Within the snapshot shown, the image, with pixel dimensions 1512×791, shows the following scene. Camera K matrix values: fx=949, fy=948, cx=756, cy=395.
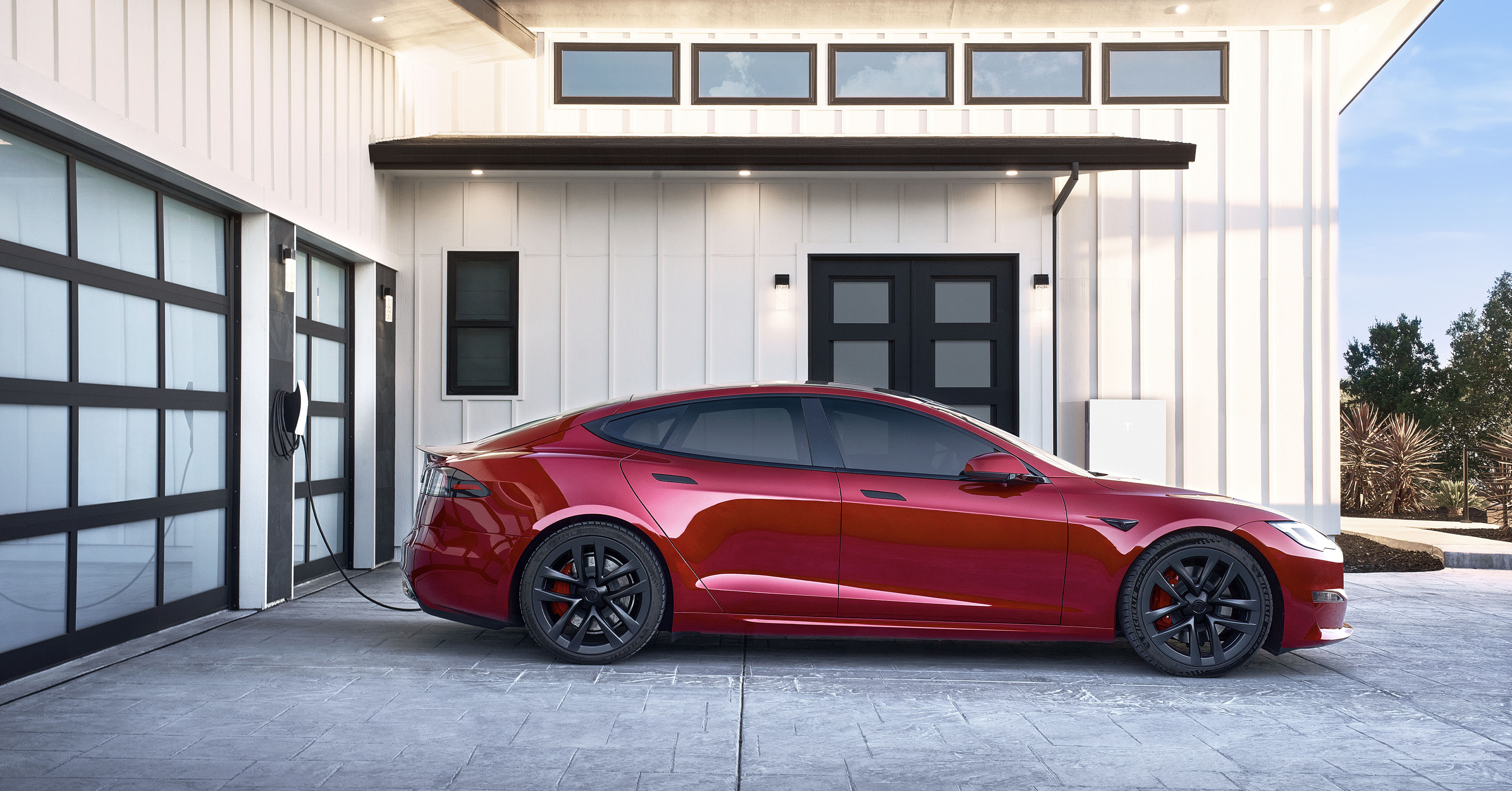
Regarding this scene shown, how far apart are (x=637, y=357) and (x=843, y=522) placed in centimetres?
433

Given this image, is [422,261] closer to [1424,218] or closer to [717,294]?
[717,294]

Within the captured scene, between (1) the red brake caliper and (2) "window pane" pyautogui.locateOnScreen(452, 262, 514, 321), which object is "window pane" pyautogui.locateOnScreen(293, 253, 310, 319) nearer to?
(2) "window pane" pyautogui.locateOnScreen(452, 262, 514, 321)

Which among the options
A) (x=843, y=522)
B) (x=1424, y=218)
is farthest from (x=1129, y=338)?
(x=1424, y=218)

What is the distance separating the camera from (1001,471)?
4434 millimetres

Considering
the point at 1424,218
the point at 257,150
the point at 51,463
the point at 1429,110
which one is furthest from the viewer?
the point at 1429,110

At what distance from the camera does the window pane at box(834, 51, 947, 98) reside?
888 centimetres

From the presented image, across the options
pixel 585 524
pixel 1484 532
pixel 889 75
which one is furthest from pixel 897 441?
pixel 1484 532

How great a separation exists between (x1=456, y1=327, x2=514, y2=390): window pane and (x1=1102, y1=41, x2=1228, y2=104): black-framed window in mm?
5954

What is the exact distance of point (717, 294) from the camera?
8438mm

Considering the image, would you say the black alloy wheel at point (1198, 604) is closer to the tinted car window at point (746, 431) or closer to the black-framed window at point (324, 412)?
the tinted car window at point (746, 431)

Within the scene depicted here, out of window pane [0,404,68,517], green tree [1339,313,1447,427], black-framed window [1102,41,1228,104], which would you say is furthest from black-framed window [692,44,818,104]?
green tree [1339,313,1447,427]

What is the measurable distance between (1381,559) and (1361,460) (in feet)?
20.3

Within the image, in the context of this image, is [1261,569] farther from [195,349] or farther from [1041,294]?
[195,349]

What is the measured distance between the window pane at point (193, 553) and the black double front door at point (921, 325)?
476cm
